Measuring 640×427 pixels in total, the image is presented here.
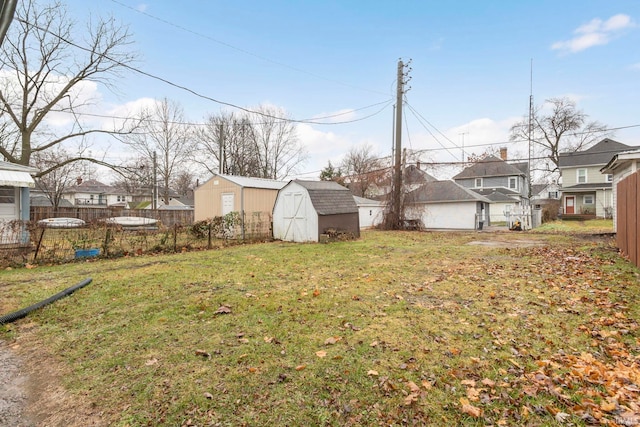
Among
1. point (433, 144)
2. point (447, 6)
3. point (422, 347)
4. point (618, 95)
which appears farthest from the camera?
point (433, 144)

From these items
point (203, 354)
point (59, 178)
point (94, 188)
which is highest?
point (94, 188)

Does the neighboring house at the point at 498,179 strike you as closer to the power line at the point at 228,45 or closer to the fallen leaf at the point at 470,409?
the power line at the point at 228,45

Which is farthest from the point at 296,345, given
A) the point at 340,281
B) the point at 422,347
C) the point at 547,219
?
the point at 547,219

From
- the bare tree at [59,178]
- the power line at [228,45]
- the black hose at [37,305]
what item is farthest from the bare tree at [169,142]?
the black hose at [37,305]

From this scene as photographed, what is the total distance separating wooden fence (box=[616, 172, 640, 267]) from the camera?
6.41 m

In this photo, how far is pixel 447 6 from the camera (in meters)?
12.2

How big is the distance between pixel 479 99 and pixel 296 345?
18007 mm

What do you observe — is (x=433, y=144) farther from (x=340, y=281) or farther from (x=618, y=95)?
(x=340, y=281)

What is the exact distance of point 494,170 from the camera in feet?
121

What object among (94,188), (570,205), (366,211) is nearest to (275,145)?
(366,211)

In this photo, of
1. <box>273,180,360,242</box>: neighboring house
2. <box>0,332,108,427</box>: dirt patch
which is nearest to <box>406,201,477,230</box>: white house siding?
<box>273,180,360,242</box>: neighboring house

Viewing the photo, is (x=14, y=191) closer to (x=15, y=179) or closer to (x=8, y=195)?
(x=8, y=195)

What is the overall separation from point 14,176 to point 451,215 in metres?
24.0

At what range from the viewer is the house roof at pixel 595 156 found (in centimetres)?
2961
